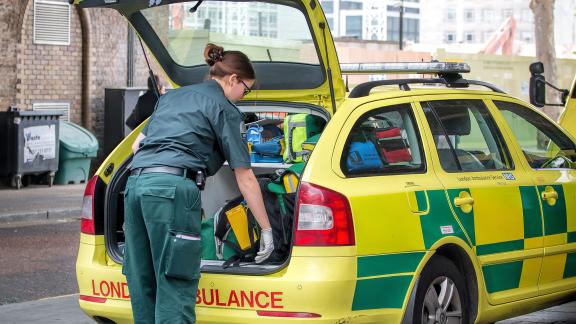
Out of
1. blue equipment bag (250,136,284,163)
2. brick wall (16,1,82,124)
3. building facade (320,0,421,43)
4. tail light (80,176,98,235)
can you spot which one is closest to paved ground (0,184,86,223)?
brick wall (16,1,82,124)

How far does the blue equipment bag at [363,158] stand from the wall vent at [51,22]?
51.1 feet

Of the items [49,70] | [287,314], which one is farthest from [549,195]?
[49,70]

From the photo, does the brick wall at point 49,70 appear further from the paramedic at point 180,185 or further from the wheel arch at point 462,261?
the wheel arch at point 462,261

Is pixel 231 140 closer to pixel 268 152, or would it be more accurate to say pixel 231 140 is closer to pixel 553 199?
pixel 268 152

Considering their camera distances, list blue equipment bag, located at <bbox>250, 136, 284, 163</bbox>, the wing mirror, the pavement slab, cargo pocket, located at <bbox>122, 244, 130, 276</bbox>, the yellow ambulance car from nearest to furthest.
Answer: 1. the yellow ambulance car
2. cargo pocket, located at <bbox>122, 244, 130, 276</bbox>
3. blue equipment bag, located at <bbox>250, 136, 284, 163</bbox>
4. the pavement slab
5. the wing mirror

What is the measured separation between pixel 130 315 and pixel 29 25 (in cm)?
1521

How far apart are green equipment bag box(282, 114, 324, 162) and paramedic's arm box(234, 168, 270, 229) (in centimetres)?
107

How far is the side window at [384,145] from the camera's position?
5973 mm

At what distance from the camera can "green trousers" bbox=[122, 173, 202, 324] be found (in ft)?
18.5

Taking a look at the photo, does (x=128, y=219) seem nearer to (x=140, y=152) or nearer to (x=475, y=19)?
(x=140, y=152)

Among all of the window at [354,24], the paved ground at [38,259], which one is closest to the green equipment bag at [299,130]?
the paved ground at [38,259]

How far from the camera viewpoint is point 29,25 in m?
20.6

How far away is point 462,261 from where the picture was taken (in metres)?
6.32

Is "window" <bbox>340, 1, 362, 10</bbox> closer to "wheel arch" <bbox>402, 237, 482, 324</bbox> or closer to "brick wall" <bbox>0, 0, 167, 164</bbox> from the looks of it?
"brick wall" <bbox>0, 0, 167, 164</bbox>
